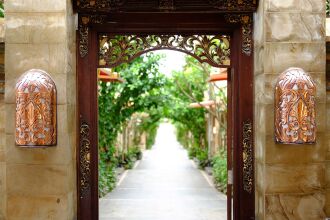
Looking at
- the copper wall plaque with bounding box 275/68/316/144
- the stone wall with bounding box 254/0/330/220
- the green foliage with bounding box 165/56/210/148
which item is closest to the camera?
the copper wall plaque with bounding box 275/68/316/144

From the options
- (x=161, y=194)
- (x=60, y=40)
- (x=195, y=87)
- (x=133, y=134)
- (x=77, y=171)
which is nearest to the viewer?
(x=60, y=40)

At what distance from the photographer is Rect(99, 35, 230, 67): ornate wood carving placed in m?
5.40

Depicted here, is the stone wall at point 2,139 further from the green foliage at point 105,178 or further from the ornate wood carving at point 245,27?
the green foliage at point 105,178

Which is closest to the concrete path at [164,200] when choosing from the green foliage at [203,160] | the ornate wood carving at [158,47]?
the green foliage at [203,160]

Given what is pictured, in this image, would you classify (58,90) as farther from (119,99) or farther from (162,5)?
(119,99)

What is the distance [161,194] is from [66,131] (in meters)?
8.74

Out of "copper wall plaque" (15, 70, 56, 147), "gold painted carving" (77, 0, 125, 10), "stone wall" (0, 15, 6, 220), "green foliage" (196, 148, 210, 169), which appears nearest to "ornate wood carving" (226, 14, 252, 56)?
"gold painted carving" (77, 0, 125, 10)

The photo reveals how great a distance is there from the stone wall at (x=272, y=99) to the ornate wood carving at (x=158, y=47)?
0.73m

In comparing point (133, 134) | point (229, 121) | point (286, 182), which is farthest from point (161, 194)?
point (133, 134)

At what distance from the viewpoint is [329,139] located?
532 centimetres

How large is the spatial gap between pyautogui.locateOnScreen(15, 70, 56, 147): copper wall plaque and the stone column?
20cm

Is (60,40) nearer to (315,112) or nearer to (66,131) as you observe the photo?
(66,131)

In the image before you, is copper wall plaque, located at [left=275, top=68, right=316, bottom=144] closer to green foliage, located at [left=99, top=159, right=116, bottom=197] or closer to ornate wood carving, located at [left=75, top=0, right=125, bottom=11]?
ornate wood carving, located at [left=75, top=0, right=125, bottom=11]

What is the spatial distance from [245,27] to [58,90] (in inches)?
81.1
